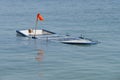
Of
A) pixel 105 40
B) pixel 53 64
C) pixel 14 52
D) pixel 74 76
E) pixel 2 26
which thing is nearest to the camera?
pixel 74 76

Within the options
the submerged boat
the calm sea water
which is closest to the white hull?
the submerged boat

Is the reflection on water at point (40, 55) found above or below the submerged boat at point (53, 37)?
below

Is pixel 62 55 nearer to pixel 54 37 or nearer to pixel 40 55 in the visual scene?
pixel 40 55

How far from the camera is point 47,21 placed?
97.3 m

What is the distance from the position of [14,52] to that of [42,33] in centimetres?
1656

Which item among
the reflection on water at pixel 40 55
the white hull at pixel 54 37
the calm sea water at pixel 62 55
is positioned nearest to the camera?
the calm sea water at pixel 62 55

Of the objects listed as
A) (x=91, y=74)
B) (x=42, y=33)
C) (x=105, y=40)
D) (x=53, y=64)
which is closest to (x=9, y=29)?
(x=42, y=33)

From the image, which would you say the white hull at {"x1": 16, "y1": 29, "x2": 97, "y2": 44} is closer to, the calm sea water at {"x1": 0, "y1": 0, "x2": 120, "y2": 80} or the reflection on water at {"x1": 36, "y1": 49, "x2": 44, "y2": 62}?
the calm sea water at {"x1": 0, "y1": 0, "x2": 120, "y2": 80}

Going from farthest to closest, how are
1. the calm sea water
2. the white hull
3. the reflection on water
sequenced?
the white hull < the reflection on water < the calm sea water

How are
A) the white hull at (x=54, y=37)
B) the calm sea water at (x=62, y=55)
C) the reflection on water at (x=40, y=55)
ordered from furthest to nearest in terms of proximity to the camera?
the white hull at (x=54, y=37) < the reflection on water at (x=40, y=55) < the calm sea water at (x=62, y=55)

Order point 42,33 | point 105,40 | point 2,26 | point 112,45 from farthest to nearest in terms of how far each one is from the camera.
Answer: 1. point 2,26
2. point 42,33
3. point 105,40
4. point 112,45

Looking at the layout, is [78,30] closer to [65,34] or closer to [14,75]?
[65,34]

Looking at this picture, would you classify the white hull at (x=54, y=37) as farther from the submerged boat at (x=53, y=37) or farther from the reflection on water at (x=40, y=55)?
the reflection on water at (x=40, y=55)

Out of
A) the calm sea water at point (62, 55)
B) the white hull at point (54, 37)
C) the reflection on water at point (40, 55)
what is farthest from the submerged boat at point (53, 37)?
the reflection on water at point (40, 55)
